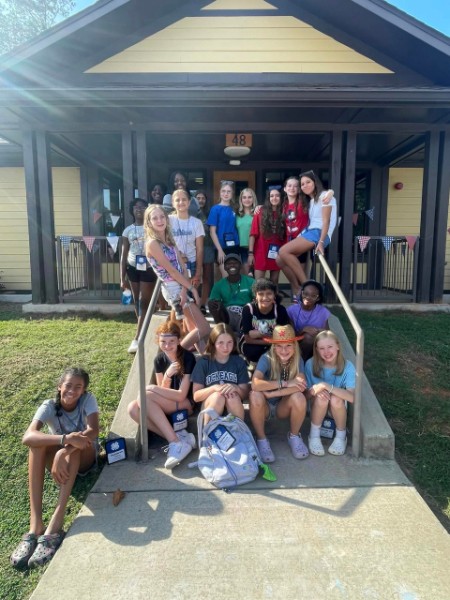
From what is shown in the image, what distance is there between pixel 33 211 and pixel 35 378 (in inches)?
136

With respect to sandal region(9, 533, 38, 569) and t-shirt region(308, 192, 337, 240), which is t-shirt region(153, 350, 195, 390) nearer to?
sandal region(9, 533, 38, 569)

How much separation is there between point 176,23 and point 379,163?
485 centimetres

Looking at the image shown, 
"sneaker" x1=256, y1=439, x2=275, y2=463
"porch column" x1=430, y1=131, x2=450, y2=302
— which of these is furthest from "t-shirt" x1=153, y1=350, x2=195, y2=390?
"porch column" x1=430, y1=131, x2=450, y2=302

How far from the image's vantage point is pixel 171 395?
314 cm

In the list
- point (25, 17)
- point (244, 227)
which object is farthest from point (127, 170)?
point (25, 17)

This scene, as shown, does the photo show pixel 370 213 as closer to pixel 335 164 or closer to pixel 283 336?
pixel 335 164

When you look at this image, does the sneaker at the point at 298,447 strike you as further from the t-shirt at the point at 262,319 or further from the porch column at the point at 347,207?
the porch column at the point at 347,207

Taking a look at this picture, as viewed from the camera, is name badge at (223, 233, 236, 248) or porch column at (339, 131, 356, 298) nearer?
name badge at (223, 233, 236, 248)

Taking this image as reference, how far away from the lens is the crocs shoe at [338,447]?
9.90ft

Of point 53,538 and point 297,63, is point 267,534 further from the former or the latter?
point 297,63

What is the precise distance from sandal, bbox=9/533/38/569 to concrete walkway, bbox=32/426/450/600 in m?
0.20

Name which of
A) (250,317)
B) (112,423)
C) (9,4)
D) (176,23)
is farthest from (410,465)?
(9,4)

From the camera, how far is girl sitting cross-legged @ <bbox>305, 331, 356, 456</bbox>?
3.01 m

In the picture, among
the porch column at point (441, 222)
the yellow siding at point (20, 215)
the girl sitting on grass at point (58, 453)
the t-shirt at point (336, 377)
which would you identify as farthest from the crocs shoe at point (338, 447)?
the yellow siding at point (20, 215)
